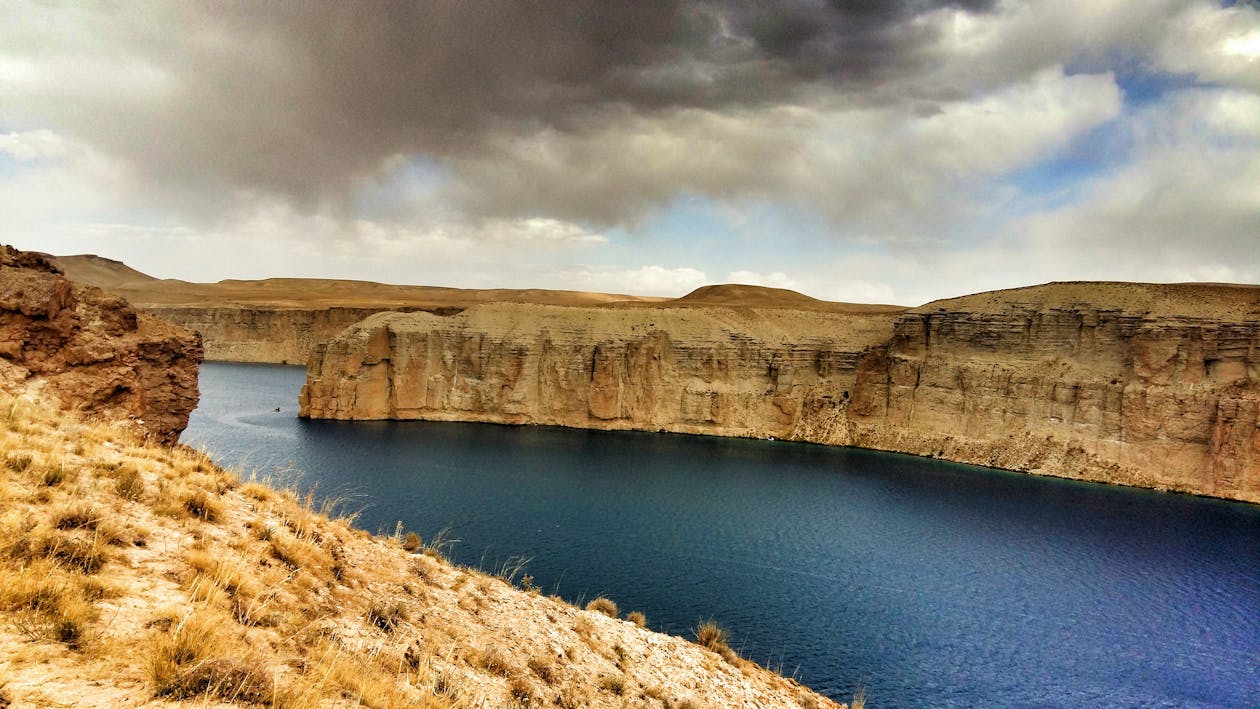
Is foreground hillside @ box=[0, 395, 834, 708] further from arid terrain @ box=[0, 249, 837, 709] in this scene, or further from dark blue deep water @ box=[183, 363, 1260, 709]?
dark blue deep water @ box=[183, 363, 1260, 709]

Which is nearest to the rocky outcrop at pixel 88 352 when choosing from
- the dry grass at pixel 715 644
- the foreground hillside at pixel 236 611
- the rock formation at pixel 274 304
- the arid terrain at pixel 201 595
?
the arid terrain at pixel 201 595

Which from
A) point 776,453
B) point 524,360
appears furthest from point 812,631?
point 524,360

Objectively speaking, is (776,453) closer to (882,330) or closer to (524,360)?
(882,330)

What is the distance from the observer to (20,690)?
3.82m

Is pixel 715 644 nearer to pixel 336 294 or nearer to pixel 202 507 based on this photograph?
pixel 202 507

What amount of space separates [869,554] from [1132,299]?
38.0 m

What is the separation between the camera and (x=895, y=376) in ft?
192

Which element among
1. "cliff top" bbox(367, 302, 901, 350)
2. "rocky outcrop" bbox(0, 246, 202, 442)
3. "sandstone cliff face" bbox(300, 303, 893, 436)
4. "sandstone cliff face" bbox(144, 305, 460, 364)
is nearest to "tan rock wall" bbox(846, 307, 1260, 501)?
"sandstone cliff face" bbox(300, 303, 893, 436)

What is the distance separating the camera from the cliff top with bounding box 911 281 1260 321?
45.9 m

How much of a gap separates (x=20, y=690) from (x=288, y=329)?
129 m

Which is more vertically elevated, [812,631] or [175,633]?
[175,633]

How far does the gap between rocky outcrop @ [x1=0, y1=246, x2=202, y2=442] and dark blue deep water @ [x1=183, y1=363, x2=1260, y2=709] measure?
92.2 inches

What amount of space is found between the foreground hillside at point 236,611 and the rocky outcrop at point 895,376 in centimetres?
4624

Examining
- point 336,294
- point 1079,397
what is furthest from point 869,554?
point 336,294
